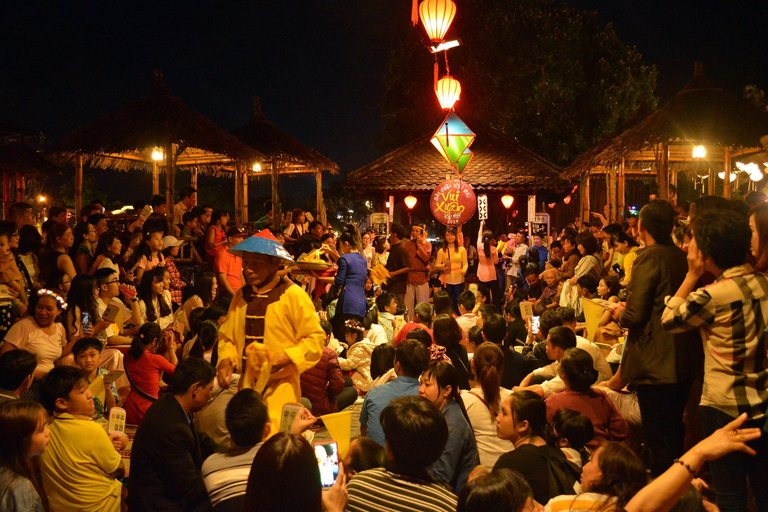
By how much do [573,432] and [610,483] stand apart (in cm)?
119

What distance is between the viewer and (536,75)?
87.5 feet

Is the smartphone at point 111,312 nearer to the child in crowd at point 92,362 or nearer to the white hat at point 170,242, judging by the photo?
the child in crowd at point 92,362

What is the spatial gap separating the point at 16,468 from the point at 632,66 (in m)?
29.7

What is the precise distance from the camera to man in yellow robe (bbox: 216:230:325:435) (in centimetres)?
416

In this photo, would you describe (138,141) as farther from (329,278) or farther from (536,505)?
(536,505)

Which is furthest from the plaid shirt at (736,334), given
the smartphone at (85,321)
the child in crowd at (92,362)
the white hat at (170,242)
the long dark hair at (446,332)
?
the white hat at (170,242)

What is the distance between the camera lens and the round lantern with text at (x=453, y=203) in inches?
605

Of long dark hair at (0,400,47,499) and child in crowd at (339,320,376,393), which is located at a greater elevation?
long dark hair at (0,400,47,499)

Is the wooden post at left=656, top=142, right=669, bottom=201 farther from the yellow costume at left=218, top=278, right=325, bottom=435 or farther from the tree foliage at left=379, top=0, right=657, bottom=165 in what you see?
the tree foliage at left=379, top=0, right=657, bottom=165

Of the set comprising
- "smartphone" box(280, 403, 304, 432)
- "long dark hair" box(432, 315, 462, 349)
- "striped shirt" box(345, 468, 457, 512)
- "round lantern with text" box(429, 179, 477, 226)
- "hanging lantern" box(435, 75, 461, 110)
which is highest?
"hanging lantern" box(435, 75, 461, 110)

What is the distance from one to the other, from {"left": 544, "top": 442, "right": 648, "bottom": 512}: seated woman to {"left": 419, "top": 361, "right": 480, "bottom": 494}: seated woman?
2.77 ft

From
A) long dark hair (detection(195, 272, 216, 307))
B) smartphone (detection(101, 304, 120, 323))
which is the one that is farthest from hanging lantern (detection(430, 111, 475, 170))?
smartphone (detection(101, 304, 120, 323))

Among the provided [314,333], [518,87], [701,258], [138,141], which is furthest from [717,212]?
[518,87]

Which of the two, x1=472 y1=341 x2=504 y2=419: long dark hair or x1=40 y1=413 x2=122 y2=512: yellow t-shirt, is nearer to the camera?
x1=40 y1=413 x2=122 y2=512: yellow t-shirt
